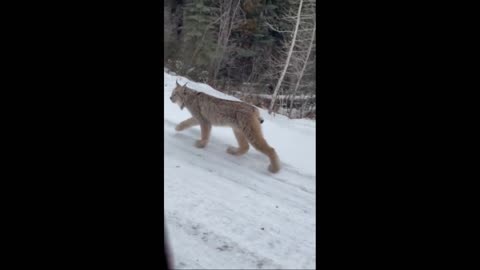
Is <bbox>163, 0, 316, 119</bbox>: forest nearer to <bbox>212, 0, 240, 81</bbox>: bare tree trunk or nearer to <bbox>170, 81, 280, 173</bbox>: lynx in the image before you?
<bbox>212, 0, 240, 81</bbox>: bare tree trunk

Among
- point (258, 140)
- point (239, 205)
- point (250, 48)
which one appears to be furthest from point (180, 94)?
point (239, 205)

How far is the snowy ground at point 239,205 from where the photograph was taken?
2211 mm

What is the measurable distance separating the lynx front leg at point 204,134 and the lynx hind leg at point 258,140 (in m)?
0.47

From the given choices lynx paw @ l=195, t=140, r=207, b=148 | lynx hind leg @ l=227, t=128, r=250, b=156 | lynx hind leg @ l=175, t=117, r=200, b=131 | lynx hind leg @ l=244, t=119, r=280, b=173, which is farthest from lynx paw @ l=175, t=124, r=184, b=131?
lynx hind leg @ l=244, t=119, r=280, b=173

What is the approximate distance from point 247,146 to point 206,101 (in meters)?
0.86

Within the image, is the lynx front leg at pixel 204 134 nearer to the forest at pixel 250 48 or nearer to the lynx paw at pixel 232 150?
the lynx paw at pixel 232 150

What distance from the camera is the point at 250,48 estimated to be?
233 inches

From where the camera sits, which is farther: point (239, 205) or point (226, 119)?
point (226, 119)

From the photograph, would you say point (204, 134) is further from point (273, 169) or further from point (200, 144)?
point (273, 169)

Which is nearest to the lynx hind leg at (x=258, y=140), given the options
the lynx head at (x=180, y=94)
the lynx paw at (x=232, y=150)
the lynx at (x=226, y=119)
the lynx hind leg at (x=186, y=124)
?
the lynx at (x=226, y=119)

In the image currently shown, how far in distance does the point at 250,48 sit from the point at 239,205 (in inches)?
142

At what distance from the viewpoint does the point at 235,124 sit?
435 centimetres
